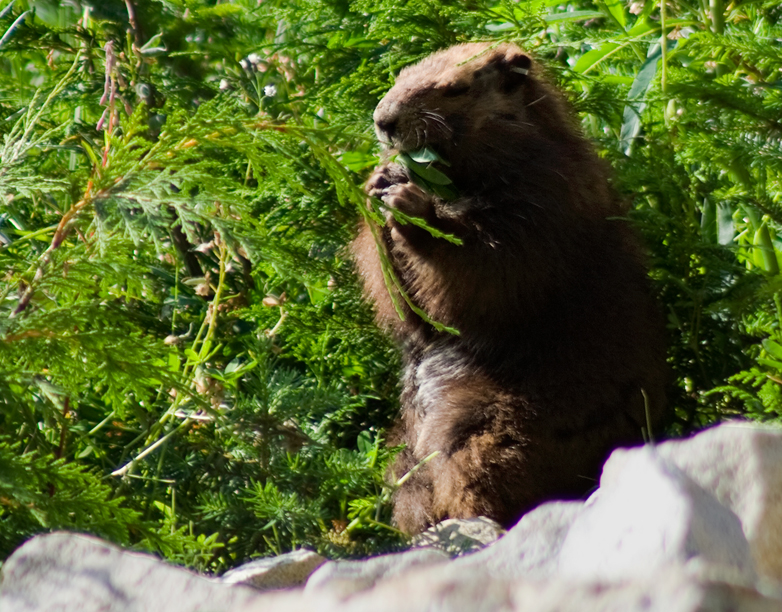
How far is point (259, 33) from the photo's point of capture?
5203 millimetres

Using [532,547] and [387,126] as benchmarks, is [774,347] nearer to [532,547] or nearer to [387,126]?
[532,547]

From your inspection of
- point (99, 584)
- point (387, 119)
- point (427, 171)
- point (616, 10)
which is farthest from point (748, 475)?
point (616, 10)

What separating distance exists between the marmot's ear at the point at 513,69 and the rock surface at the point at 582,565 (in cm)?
215

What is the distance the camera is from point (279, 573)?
87.6 inches

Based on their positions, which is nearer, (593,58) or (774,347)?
(774,347)

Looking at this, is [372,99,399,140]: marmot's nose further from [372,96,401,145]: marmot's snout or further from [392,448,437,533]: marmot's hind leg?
[392,448,437,533]: marmot's hind leg

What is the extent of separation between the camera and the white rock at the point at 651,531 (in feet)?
5.24

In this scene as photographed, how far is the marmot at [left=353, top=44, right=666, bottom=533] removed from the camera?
3303 millimetres

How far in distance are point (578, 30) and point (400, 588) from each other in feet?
10.7

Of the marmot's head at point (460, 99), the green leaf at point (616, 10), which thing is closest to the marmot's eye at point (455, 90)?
the marmot's head at point (460, 99)

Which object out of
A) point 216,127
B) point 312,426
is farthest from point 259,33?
point 216,127

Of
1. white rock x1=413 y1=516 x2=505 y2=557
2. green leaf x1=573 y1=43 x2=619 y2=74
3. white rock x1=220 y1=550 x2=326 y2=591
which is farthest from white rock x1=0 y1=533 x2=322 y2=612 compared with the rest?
green leaf x1=573 y1=43 x2=619 y2=74

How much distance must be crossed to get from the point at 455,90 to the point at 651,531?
93.8 inches

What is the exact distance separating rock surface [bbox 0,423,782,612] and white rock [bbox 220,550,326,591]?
441 millimetres
